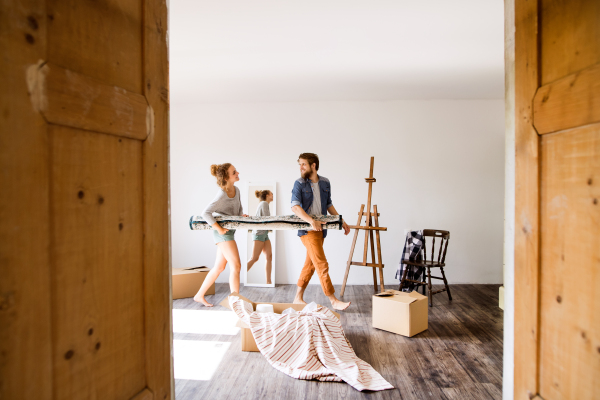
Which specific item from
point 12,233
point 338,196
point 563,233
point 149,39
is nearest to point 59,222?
point 12,233

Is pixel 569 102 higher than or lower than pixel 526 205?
higher

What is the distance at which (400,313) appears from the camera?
3240 mm

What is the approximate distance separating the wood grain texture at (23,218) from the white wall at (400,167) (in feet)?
14.3

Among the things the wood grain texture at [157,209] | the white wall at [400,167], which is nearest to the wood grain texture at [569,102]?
the wood grain texture at [157,209]

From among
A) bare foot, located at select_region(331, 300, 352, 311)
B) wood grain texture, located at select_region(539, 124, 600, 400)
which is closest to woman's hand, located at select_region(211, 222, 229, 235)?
bare foot, located at select_region(331, 300, 352, 311)

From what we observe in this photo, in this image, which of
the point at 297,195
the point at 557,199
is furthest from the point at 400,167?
the point at 557,199

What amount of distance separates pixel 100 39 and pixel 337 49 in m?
2.59

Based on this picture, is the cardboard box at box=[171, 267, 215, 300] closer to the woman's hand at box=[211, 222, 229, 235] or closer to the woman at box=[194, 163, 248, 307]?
the woman at box=[194, 163, 248, 307]

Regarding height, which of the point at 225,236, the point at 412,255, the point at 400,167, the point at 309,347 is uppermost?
the point at 400,167

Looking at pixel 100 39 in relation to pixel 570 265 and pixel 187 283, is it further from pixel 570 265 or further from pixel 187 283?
pixel 187 283

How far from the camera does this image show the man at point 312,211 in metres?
3.67

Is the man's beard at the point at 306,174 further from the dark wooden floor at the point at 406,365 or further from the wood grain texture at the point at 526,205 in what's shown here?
the wood grain texture at the point at 526,205

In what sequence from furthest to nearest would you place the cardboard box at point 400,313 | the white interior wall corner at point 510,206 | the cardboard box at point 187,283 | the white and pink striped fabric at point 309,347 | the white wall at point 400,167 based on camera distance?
the white wall at point 400,167
the cardboard box at point 187,283
the cardboard box at point 400,313
the white and pink striped fabric at point 309,347
the white interior wall corner at point 510,206

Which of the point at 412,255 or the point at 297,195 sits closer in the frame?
the point at 297,195
